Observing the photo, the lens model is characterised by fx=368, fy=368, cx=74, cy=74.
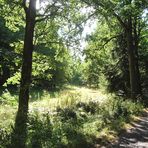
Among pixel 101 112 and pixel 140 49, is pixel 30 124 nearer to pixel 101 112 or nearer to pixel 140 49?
pixel 101 112

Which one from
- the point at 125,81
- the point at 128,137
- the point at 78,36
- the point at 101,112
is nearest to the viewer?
the point at 128,137

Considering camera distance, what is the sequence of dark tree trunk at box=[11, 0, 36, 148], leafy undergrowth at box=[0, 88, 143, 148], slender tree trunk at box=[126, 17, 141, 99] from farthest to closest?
slender tree trunk at box=[126, 17, 141, 99]
dark tree trunk at box=[11, 0, 36, 148]
leafy undergrowth at box=[0, 88, 143, 148]

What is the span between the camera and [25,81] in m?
13.1

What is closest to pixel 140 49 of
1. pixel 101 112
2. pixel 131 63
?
pixel 131 63

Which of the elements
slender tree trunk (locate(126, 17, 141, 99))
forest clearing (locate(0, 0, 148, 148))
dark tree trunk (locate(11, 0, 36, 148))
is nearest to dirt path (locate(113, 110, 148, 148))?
forest clearing (locate(0, 0, 148, 148))

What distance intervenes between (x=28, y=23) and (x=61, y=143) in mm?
5071

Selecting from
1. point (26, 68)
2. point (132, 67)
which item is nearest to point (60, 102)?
point (26, 68)

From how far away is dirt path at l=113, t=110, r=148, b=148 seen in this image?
37.9ft

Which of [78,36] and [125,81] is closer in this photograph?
[78,36]

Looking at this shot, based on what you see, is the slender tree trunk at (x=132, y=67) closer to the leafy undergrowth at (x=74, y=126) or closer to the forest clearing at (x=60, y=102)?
the forest clearing at (x=60, y=102)

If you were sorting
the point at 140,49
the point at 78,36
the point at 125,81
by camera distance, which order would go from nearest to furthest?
the point at 78,36 → the point at 125,81 → the point at 140,49

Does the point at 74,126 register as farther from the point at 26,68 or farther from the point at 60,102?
the point at 60,102

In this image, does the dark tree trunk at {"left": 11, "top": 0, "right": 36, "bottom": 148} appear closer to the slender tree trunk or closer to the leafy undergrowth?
the leafy undergrowth

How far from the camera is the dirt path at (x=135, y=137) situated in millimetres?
11562
